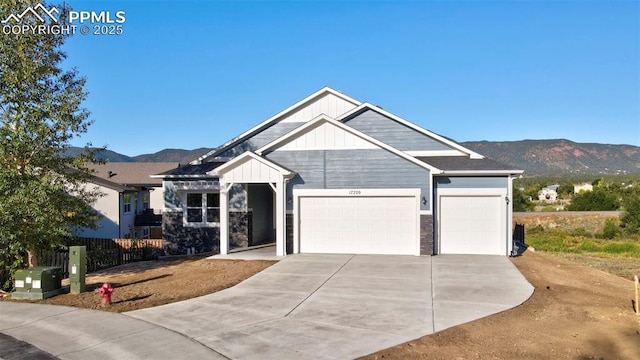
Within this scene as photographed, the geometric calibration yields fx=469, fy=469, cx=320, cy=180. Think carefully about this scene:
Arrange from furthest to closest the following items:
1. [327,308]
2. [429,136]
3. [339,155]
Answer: [429,136], [339,155], [327,308]

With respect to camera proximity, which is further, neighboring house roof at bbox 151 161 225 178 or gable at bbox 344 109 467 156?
gable at bbox 344 109 467 156

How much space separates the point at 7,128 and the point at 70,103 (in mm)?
1667

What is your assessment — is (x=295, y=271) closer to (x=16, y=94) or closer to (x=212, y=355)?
(x=212, y=355)

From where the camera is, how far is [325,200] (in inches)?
704

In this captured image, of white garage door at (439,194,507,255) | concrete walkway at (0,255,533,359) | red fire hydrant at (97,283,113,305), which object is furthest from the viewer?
white garage door at (439,194,507,255)

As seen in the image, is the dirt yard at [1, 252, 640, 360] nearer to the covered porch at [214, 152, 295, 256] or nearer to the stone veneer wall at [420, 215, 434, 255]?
the covered porch at [214, 152, 295, 256]

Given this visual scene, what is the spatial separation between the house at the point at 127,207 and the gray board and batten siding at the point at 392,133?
39.8ft

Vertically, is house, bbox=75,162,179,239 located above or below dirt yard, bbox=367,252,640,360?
above

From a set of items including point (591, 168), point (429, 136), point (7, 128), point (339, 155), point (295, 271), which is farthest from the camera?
point (591, 168)

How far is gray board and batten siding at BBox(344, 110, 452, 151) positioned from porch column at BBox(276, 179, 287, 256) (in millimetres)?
5356

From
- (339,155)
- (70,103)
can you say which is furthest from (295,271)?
(70,103)

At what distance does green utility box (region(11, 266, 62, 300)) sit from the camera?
11.6 metres

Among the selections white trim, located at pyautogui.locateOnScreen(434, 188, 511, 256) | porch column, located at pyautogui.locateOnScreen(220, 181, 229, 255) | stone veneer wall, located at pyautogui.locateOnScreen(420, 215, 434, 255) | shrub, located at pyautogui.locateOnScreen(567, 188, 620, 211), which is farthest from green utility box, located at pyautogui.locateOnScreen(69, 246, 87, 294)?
shrub, located at pyautogui.locateOnScreen(567, 188, 620, 211)

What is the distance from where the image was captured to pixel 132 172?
38.4 meters
